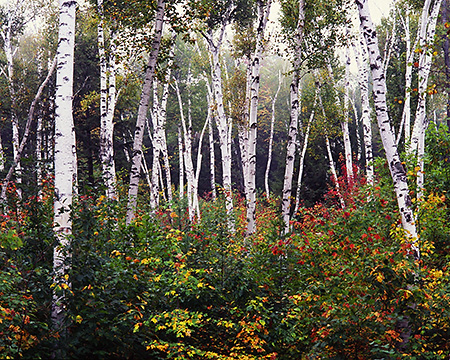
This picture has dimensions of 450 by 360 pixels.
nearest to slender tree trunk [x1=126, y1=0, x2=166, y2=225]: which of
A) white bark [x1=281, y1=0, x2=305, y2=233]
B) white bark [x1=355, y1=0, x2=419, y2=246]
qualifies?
white bark [x1=281, y1=0, x2=305, y2=233]

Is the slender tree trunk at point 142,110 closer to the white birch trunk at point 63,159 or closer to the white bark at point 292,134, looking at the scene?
the white birch trunk at point 63,159

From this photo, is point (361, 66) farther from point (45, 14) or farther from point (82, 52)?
point (45, 14)

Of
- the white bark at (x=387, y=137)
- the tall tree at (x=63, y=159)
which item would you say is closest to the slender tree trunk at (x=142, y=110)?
the tall tree at (x=63, y=159)

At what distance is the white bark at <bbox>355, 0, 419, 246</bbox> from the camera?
532 centimetres

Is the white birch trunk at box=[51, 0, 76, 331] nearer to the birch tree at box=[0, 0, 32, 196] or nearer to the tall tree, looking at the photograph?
the tall tree

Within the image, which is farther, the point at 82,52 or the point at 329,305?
the point at 82,52

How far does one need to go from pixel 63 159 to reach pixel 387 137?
15.9 feet

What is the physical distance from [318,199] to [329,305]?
16.8 m

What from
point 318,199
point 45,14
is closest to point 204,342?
point 318,199

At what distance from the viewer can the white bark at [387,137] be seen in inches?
210

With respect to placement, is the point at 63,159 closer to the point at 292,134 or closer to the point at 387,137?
the point at 387,137

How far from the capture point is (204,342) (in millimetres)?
5742

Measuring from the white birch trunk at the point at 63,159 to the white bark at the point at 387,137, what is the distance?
15.0 ft

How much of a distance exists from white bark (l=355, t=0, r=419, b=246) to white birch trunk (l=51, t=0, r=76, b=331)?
458cm
